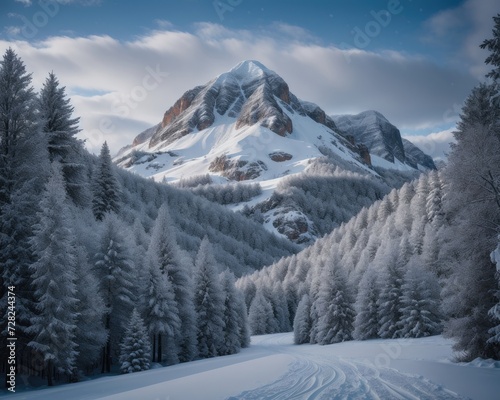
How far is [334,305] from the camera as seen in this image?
4956 cm

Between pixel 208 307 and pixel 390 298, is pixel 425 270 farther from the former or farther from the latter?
pixel 208 307

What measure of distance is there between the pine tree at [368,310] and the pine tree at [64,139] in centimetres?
3080

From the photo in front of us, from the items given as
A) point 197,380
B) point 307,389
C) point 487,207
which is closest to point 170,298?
point 197,380

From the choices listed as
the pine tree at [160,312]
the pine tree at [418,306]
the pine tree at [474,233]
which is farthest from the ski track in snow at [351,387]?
the pine tree at [418,306]

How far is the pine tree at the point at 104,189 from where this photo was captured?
39188 mm

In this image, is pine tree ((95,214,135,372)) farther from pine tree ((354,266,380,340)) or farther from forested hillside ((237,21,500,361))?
pine tree ((354,266,380,340))

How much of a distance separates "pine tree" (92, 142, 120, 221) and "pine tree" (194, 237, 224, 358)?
32.8ft

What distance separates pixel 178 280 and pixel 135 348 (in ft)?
34.9

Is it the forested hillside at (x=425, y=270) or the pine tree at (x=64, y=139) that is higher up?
the pine tree at (x=64, y=139)

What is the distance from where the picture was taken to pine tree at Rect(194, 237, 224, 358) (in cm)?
4219

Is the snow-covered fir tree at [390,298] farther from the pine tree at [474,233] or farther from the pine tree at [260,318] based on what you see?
the pine tree at [260,318]

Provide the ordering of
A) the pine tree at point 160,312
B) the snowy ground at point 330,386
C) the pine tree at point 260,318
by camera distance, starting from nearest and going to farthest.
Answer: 1. the snowy ground at point 330,386
2. the pine tree at point 160,312
3. the pine tree at point 260,318

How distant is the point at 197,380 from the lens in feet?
55.3

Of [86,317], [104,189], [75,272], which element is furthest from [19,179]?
[104,189]
